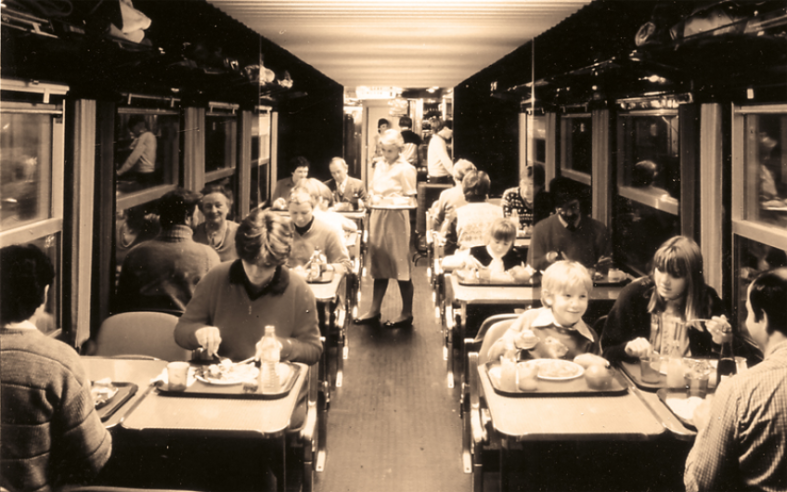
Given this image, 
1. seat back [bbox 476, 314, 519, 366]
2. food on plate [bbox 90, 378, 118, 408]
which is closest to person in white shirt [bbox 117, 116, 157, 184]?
food on plate [bbox 90, 378, 118, 408]

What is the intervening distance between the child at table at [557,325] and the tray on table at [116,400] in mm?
1298

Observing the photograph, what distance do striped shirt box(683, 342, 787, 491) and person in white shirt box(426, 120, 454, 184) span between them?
9419 millimetres

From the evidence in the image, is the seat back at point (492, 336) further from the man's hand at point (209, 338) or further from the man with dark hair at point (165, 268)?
the man with dark hair at point (165, 268)

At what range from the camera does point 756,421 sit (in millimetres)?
1618

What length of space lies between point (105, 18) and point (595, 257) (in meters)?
3.05

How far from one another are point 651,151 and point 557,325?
5.86ft

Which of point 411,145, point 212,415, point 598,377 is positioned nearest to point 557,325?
point 598,377

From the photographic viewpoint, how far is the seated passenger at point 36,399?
1680mm

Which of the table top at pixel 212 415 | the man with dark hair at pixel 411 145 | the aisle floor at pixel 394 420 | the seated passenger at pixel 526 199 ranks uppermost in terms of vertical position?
the man with dark hair at pixel 411 145

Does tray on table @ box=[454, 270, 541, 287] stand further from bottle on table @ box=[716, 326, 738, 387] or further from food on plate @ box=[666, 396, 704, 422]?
food on plate @ box=[666, 396, 704, 422]

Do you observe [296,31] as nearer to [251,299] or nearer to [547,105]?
[547,105]

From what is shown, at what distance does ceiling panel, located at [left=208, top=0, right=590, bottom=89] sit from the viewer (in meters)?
3.96

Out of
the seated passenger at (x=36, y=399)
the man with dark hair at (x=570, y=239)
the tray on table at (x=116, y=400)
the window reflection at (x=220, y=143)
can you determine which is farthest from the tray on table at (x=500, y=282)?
the seated passenger at (x=36, y=399)

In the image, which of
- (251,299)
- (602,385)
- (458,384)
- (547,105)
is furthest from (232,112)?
(602,385)
